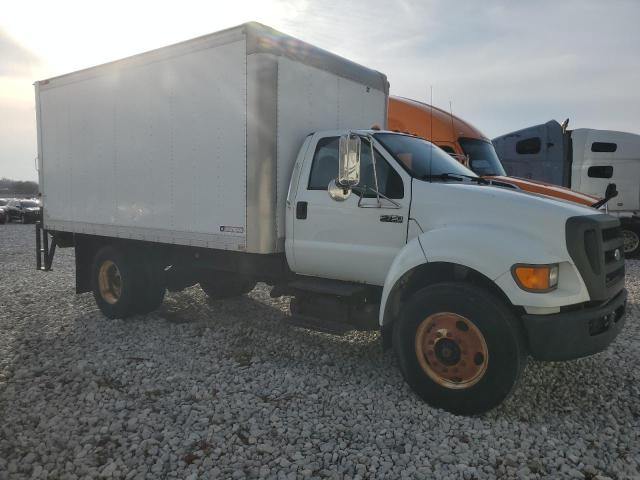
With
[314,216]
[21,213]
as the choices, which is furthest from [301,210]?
[21,213]

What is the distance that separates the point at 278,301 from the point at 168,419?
4023mm

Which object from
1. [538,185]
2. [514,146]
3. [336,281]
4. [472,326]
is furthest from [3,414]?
[514,146]

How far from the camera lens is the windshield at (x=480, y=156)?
28.7 feet

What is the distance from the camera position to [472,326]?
3.80 metres

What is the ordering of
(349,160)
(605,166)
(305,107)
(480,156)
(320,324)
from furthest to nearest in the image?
1. (605,166)
2. (480,156)
3. (305,107)
4. (320,324)
5. (349,160)

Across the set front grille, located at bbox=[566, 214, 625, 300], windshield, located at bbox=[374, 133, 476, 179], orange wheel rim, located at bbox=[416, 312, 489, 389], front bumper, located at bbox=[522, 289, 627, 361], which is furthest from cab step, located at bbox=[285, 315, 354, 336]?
front grille, located at bbox=[566, 214, 625, 300]

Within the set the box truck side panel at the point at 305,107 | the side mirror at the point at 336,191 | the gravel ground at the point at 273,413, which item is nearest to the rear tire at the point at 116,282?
the gravel ground at the point at 273,413

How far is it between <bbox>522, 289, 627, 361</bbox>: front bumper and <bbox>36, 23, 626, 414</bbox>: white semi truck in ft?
0.04

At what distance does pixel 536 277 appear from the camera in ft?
11.8

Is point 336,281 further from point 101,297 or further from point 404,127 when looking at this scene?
point 404,127

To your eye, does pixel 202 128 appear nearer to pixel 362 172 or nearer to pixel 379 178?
pixel 362 172

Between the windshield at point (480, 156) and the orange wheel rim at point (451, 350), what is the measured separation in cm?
532

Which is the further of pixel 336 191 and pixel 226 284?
pixel 226 284

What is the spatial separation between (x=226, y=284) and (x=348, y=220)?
8.33 ft
